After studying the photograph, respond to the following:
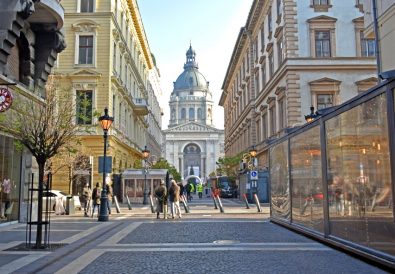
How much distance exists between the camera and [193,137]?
142750 millimetres

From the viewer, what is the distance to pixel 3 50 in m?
12.5

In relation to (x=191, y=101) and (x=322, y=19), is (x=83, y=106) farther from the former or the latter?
(x=191, y=101)

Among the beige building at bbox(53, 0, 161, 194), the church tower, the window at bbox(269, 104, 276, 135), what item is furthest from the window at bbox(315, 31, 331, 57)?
the church tower

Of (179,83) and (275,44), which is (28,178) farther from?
(179,83)

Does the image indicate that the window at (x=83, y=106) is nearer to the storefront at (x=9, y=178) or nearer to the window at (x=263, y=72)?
the storefront at (x=9, y=178)

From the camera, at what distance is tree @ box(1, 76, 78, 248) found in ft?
35.8

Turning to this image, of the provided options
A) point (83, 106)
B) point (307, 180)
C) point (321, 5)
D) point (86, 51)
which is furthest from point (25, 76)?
point (321, 5)

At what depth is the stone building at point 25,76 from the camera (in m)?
15.3

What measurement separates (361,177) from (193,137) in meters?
134

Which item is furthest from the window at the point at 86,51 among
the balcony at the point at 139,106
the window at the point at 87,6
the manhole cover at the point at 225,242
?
the manhole cover at the point at 225,242

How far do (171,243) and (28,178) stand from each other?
847 centimetres

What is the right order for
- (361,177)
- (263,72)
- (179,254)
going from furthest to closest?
1. (263,72)
2. (179,254)
3. (361,177)

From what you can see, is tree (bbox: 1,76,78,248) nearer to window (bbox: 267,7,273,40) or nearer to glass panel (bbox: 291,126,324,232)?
glass panel (bbox: 291,126,324,232)

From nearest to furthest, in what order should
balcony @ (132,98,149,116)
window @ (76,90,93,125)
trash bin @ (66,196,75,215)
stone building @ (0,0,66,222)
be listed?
stone building @ (0,0,66,222) → window @ (76,90,93,125) → trash bin @ (66,196,75,215) → balcony @ (132,98,149,116)
